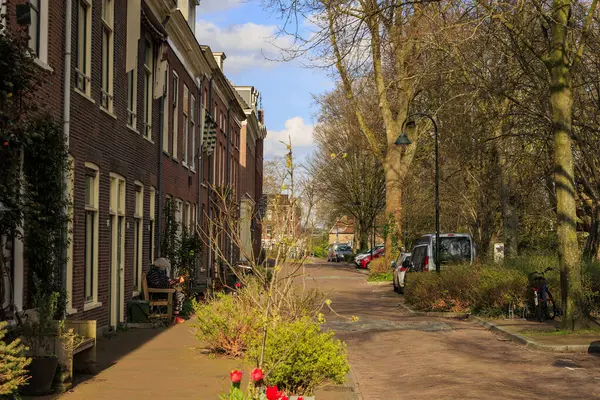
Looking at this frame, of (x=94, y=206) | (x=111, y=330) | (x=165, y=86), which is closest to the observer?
(x=94, y=206)

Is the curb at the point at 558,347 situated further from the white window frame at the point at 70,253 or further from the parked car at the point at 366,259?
the parked car at the point at 366,259

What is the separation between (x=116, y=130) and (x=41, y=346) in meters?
8.06

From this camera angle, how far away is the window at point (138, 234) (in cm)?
1903

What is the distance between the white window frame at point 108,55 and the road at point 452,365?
554 centimetres

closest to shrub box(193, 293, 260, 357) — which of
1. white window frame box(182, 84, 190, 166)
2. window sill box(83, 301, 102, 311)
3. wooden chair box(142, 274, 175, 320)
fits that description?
window sill box(83, 301, 102, 311)

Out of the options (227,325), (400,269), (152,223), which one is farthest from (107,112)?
(400,269)

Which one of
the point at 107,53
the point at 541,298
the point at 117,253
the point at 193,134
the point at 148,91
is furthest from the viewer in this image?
the point at 193,134

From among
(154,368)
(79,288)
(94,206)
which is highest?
(94,206)

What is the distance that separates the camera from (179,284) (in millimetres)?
19297

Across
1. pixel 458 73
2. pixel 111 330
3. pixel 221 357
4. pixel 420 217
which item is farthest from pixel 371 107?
pixel 221 357

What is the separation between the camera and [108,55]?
53.5ft

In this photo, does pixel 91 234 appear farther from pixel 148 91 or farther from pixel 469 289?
pixel 469 289

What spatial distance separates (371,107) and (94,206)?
32.1 metres

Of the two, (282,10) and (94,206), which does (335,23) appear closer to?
(282,10)
